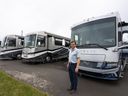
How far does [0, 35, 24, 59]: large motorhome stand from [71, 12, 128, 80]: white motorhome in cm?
1251

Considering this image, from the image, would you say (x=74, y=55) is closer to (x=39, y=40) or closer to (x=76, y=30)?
(x=76, y=30)

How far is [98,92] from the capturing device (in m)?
6.12

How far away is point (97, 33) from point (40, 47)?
8.41 metres

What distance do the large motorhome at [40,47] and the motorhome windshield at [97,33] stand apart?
17.3 ft

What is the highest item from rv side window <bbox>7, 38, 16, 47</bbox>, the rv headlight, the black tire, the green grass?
rv side window <bbox>7, 38, 16, 47</bbox>

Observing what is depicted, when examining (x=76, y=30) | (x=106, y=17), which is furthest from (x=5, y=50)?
(x=106, y=17)

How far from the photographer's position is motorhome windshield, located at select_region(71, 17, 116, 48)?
23.1 ft

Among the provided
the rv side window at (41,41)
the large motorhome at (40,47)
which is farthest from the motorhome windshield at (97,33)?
the rv side window at (41,41)

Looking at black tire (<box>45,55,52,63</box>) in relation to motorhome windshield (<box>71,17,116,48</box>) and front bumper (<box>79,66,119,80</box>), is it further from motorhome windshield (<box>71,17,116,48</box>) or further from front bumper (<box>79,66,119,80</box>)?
front bumper (<box>79,66,119,80</box>)

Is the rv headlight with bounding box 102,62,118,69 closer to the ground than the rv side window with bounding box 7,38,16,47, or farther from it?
closer to the ground

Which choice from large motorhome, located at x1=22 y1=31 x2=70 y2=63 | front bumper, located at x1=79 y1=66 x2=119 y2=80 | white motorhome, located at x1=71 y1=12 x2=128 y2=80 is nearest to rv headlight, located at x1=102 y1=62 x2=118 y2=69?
white motorhome, located at x1=71 y1=12 x2=128 y2=80

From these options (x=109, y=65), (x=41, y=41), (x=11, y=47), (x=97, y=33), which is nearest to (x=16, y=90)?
(x=109, y=65)

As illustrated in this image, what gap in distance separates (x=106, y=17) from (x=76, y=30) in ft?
6.18

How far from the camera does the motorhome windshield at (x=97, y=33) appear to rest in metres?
7.03
